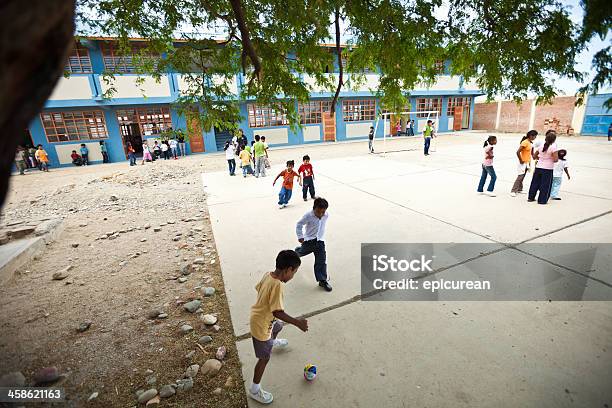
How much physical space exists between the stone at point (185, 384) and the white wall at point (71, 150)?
20.3 m

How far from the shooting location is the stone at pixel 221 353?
2.76 meters

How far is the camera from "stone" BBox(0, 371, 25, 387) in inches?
98.5

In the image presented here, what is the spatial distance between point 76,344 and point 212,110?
364cm

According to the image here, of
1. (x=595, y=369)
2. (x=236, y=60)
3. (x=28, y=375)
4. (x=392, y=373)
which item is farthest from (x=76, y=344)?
(x=236, y=60)

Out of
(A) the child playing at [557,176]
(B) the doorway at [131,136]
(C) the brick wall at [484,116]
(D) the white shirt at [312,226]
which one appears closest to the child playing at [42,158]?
(B) the doorway at [131,136]

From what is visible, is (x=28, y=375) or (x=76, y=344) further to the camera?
(x=76, y=344)

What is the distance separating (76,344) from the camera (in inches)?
120

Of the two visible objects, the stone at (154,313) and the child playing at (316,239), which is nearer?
the stone at (154,313)

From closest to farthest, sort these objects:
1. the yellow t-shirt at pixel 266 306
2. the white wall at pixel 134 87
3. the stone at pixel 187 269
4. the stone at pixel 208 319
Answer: the yellow t-shirt at pixel 266 306
the stone at pixel 208 319
the stone at pixel 187 269
the white wall at pixel 134 87

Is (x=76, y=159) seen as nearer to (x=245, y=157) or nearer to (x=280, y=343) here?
(x=245, y=157)

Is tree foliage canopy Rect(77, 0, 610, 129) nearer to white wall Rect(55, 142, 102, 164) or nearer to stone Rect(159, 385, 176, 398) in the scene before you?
stone Rect(159, 385, 176, 398)

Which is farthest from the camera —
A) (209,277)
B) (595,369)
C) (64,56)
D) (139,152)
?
(139,152)

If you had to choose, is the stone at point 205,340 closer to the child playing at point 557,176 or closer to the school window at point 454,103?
the child playing at point 557,176

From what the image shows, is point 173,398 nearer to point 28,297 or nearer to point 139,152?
point 28,297
